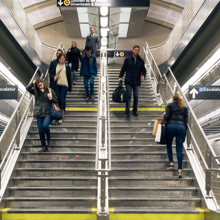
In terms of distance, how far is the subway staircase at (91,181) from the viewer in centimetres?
468

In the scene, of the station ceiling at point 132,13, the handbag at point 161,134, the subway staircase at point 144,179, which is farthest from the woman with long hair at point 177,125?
the station ceiling at point 132,13

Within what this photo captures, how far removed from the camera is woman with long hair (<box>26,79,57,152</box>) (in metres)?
5.96

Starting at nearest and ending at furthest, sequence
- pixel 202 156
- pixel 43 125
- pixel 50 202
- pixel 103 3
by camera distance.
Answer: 1. pixel 50 202
2. pixel 202 156
3. pixel 43 125
4. pixel 103 3

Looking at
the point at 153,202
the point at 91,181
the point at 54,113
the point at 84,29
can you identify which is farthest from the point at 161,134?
the point at 84,29

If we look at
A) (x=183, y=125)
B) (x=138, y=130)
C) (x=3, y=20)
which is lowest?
(x=183, y=125)

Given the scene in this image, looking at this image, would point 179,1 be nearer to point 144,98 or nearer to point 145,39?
point 145,39

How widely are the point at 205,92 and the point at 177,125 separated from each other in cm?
259


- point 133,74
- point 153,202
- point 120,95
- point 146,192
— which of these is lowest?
point 153,202

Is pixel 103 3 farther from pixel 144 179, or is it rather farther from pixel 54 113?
pixel 144 179

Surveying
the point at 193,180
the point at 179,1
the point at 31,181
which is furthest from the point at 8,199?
the point at 179,1

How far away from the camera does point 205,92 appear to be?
759 cm

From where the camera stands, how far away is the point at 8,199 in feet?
16.3

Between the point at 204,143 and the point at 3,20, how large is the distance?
6.21m

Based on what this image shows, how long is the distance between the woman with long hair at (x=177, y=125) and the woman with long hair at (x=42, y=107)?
7.79ft
